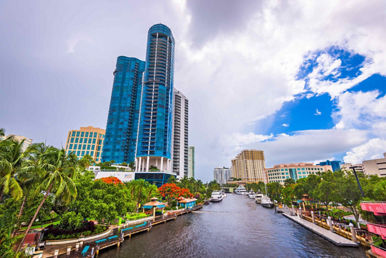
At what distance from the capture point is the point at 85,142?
131 meters

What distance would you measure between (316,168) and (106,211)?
16156 cm

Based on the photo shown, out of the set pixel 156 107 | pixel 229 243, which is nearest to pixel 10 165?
pixel 229 243

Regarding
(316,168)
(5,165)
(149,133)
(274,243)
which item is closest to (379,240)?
(274,243)

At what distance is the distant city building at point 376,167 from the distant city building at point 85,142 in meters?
168

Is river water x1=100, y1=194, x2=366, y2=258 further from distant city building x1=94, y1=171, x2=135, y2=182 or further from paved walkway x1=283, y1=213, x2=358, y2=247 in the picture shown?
distant city building x1=94, y1=171, x2=135, y2=182

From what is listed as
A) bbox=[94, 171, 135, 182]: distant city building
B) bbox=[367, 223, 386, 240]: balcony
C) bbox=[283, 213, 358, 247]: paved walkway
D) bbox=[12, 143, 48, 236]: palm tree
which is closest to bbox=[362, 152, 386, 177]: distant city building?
bbox=[283, 213, 358, 247]: paved walkway

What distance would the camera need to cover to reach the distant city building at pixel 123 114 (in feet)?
411

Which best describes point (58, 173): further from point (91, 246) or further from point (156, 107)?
point (156, 107)

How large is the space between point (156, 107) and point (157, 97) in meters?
6.38

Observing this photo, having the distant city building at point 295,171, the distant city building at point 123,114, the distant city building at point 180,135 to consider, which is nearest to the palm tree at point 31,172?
the distant city building at point 123,114

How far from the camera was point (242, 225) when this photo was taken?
Result: 42.3m

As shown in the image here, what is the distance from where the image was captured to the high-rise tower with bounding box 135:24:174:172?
10394cm

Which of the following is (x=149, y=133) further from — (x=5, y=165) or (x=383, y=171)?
(x=383, y=171)

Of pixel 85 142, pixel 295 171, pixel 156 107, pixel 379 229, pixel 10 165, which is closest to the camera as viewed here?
pixel 10 165
